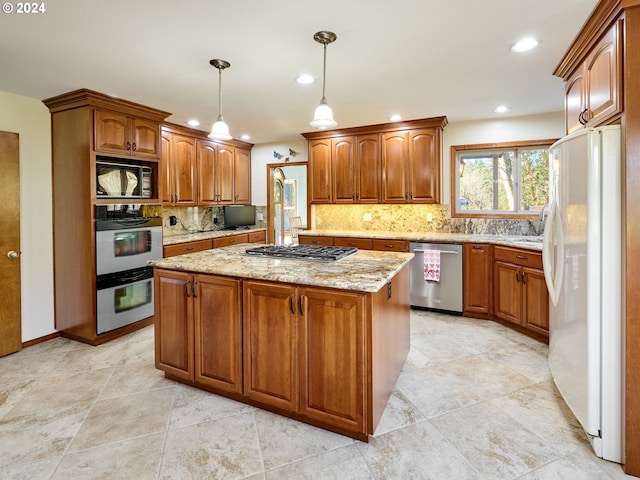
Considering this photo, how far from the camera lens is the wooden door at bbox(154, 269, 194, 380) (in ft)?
8.04

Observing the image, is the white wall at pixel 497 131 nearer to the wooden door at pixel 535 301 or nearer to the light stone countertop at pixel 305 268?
the wooden door at pixel 535 301

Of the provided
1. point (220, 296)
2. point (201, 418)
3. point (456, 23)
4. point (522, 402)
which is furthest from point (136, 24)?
point (522, 402)

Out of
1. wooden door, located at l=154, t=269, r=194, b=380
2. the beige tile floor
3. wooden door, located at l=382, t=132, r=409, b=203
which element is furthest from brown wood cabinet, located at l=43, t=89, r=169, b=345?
wooden door, located at l=382, t=132, r=409, b=203

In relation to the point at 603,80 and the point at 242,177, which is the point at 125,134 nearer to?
the point at 242,177

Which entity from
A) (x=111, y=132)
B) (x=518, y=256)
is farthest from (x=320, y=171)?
(x=518, y=256)

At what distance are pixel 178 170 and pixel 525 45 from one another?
3903 millimetres

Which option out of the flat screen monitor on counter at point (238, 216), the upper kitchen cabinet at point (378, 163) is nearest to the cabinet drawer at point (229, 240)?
the flat screen monitor on counter at point (238, 216)

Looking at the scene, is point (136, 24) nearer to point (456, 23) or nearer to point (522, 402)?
point (456, 23)

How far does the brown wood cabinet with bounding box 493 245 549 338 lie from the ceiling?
62.8 inches

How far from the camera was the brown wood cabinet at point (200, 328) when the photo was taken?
2277mm

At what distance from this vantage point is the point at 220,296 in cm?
230

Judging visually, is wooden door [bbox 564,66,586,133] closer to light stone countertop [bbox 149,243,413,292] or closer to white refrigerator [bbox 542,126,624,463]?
white refrigerator [bbox 542,126,624,463]

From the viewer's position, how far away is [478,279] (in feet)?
13.2

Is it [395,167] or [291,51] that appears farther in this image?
[395,167]
